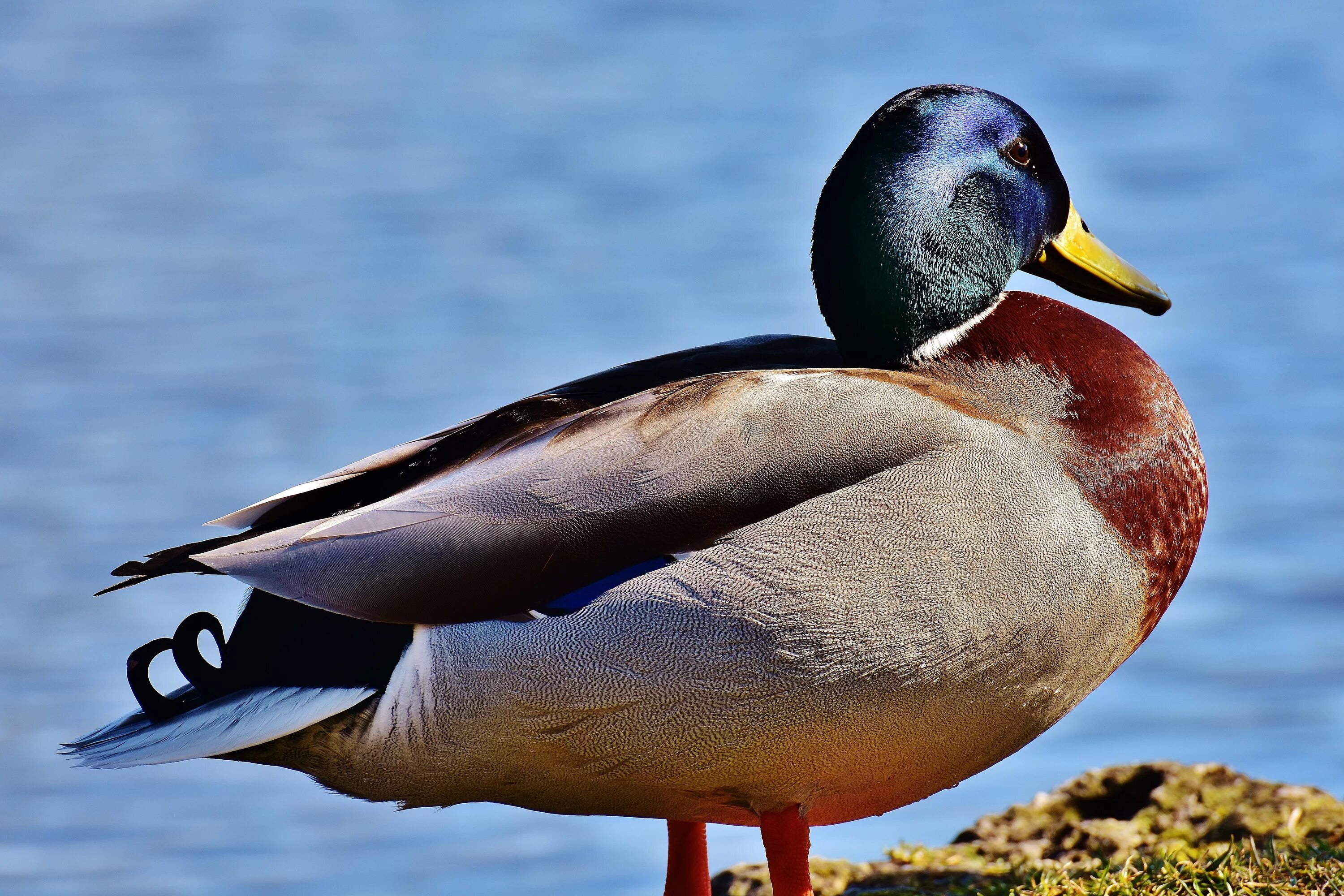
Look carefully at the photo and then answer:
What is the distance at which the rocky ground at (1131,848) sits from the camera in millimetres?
3763

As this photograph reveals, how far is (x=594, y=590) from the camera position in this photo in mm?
3480

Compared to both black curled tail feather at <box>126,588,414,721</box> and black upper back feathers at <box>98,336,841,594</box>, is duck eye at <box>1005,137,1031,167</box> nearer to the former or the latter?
black upper back feathers at <box>98,336,841,594</box>

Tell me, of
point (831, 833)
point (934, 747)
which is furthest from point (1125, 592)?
point (831, 833)

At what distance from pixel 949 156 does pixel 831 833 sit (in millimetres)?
2586

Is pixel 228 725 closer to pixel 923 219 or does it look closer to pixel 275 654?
pixel 275 654

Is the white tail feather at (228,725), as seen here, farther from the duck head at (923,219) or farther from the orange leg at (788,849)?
the duck head at (923,219)

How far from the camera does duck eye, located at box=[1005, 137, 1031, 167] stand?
4012mm

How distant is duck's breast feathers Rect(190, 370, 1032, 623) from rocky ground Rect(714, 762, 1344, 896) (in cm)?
111

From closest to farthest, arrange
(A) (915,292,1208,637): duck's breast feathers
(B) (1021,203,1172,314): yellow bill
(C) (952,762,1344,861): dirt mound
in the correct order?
1. (A) (915,292,1208,637): duck's breast feathers
2. (B) (1021,203,1172,314): yellow bill
3. (C) (952,762,1344,861): dirt mound

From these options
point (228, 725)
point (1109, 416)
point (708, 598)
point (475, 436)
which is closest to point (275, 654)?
point (228, 725)

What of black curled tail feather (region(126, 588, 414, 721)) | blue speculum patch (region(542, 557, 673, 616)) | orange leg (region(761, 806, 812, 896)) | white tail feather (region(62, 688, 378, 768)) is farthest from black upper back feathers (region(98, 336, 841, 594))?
orange leg (region(761, 806, 812, 896))

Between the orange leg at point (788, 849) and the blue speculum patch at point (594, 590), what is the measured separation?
638 mm

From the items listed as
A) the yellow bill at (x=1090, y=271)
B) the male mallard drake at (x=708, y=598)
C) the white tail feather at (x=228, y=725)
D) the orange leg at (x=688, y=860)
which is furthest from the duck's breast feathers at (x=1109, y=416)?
the white tail feather at (x=228, y=725)

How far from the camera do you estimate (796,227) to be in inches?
408
